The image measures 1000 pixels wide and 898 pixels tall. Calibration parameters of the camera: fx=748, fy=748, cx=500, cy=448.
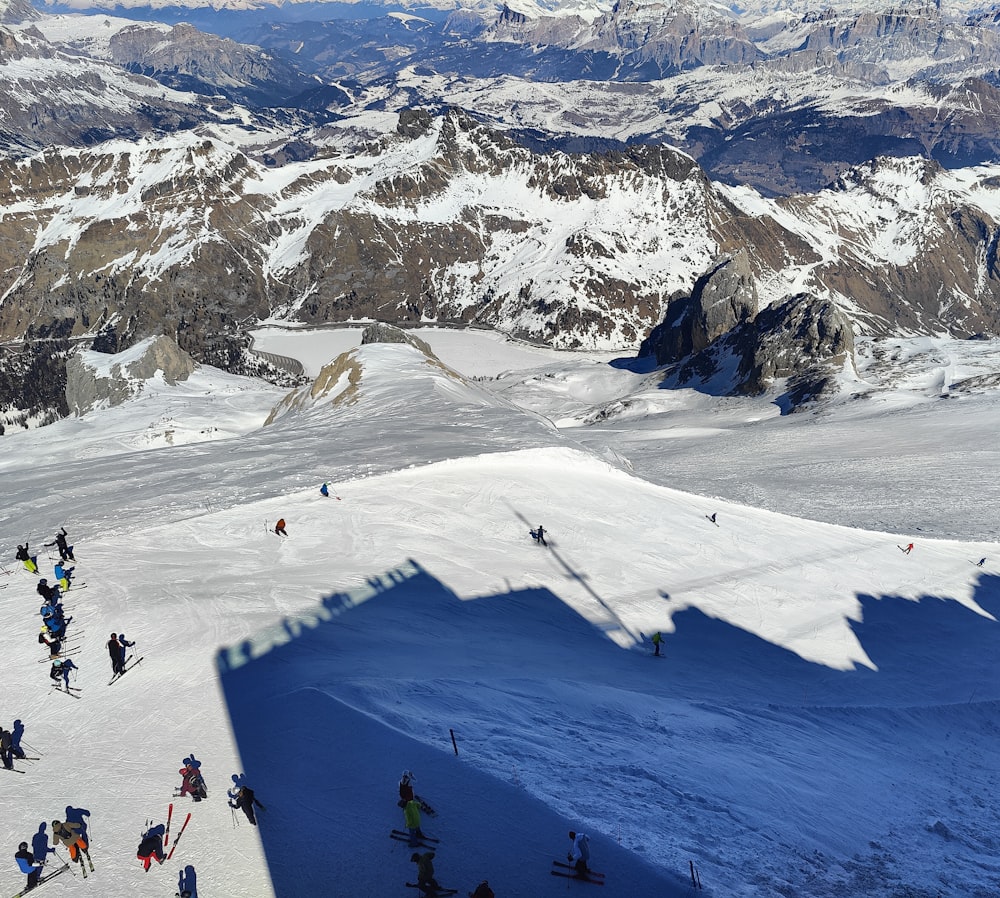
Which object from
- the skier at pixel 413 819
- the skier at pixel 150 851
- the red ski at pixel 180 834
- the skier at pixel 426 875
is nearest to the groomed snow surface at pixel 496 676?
the red ski at pixel 180 834

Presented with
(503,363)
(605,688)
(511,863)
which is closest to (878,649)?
(605,688)

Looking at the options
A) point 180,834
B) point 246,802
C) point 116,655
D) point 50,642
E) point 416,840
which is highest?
point 116,655

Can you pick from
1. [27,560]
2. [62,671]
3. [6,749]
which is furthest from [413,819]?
[27,560]

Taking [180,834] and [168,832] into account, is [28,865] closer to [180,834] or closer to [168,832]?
[168,832]

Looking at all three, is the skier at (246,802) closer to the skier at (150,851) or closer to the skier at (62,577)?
the skier at (150,851)

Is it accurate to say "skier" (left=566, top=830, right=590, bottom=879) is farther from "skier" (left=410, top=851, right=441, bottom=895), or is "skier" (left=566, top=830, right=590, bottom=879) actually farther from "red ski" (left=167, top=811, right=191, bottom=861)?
"red ski" (left=167, top=811, right=191, bottom=861)

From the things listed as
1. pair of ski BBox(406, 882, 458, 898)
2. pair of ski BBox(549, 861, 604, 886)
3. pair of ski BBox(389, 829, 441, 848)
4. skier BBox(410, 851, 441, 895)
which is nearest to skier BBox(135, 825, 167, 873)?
pair of ski BBox(389, 829, 441, 848)

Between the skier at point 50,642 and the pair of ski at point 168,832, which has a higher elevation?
the skier at point 50,642
